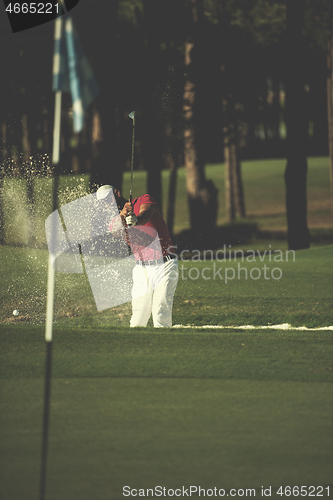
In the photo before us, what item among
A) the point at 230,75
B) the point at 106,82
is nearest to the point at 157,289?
the point at 106,82

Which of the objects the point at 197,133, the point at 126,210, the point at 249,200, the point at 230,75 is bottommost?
the point at 249,200

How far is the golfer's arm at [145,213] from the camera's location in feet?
23.3

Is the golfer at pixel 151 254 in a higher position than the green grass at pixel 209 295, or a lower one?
higher

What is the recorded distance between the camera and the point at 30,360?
5449 millimetres

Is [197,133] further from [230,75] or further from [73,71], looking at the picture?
[73,71]

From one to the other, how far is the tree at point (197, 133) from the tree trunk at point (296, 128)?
3.18 meters

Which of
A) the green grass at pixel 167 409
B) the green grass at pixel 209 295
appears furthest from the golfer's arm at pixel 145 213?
the green grass at pixel 209 295

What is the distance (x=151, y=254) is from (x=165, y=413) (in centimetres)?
323

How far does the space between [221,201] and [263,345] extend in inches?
1248

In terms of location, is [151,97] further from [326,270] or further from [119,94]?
[326,270]

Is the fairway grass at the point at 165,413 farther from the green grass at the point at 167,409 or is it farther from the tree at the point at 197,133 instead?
the tree at the point at 197,133

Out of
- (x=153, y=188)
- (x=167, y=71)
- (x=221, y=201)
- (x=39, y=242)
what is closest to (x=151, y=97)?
(x=167, y=71)

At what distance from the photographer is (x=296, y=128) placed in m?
16.9

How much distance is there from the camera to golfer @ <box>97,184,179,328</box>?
7.17 meters
